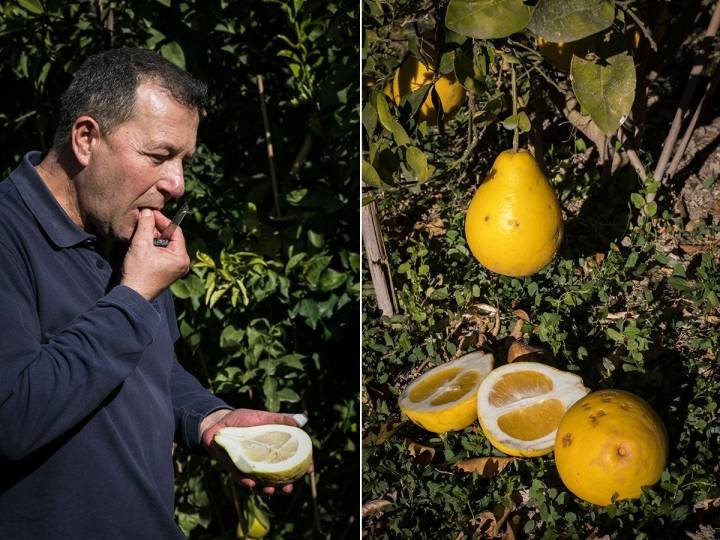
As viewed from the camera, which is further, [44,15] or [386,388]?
[44,15]

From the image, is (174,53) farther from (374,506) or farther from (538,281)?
(374,506)

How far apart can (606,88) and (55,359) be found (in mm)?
667

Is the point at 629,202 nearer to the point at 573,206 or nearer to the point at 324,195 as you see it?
the point at 573,206

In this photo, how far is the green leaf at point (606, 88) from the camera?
0.88m

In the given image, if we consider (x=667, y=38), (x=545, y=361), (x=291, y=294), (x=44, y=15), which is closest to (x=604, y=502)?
(x=545, y=361)

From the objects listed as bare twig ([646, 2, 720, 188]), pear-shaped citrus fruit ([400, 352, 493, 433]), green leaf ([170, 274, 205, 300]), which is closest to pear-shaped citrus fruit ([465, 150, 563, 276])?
pear-shaped citrus fruit ([400, 352, 493, 433])

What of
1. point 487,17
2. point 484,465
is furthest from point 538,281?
point 487,17

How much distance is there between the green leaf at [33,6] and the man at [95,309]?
0.54 m

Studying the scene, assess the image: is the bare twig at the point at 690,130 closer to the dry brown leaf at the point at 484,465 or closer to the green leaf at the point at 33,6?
the dry brown leaf at the point at 484,465

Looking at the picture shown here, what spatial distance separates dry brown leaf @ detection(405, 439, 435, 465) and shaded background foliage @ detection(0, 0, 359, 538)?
421 mm

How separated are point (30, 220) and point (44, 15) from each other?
73cm

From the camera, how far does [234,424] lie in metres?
1.11

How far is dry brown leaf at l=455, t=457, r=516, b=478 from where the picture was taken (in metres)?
1.07

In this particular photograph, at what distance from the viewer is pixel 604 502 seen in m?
0.99
